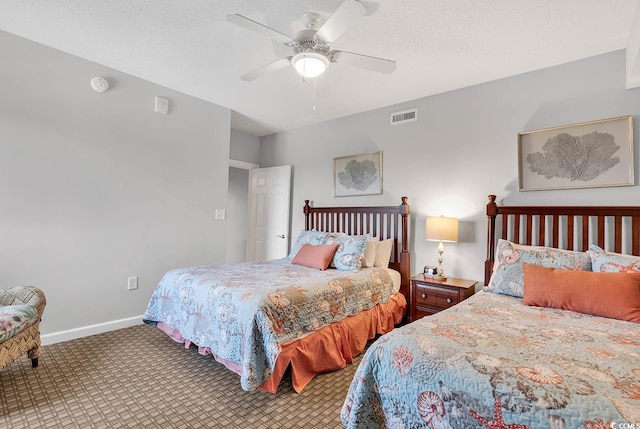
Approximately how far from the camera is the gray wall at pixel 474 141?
245 cm

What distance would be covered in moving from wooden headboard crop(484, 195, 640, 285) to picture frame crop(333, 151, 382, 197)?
Result: 1.34 meters

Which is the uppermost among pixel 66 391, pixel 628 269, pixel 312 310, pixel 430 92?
pixel 430 92

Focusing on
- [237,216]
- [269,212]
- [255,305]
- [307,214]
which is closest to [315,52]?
[255,305]

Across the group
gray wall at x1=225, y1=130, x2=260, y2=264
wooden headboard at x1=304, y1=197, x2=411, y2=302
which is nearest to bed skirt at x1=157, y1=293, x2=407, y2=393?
wooden headboard at x1=304, y1=197, x2=411, y2=302

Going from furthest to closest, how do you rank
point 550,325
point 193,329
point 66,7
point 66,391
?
point 193,329, point 66,7, point 66,391, point 550,325

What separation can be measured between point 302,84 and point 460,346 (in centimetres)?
284

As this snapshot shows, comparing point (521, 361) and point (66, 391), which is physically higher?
point (521, 361)

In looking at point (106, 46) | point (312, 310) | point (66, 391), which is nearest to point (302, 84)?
point (106, 46)

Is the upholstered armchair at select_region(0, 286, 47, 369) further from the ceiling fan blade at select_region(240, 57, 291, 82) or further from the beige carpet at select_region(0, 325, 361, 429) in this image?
the ceiling fan blade at select_region(240, 57, 291, 82)

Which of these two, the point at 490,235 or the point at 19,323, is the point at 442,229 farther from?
the point at 19,323

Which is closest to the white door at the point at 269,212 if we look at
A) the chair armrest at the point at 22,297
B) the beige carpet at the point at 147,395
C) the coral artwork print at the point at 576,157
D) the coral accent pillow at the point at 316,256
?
the coral accent pillow at the point at 316,256

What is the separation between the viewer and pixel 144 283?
325cm

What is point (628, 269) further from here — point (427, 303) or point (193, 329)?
point (193, 329)

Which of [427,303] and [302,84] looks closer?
[427,303]
